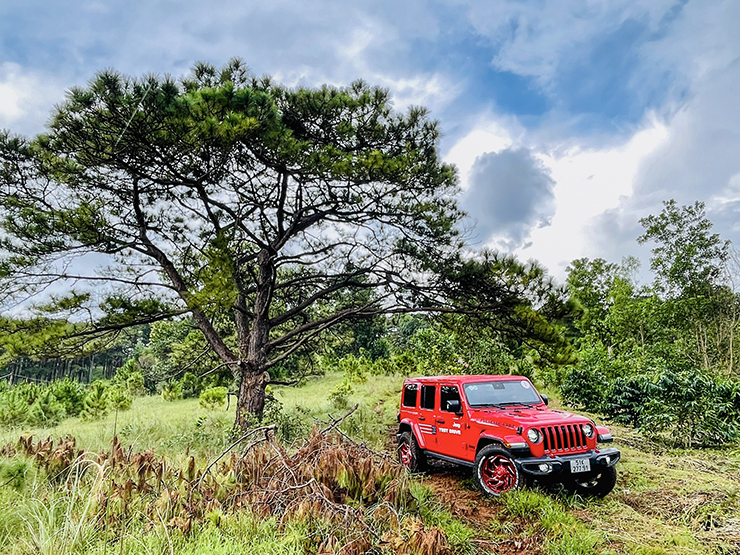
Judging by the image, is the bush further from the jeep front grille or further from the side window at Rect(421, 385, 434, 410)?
the jeep front grille

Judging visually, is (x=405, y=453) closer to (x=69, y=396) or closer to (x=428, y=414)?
(x=428, y=414)

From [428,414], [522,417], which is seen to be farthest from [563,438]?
[428,414]

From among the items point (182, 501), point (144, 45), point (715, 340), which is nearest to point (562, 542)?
point (182, 501)

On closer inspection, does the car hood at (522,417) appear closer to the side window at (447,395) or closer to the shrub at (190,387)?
the side window at (447,395)

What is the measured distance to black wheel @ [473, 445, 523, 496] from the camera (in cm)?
529

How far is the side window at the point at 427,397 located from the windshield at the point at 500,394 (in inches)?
29.8

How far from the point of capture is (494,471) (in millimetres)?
5520

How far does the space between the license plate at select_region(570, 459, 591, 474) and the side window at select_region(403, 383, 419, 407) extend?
2957 millimetres

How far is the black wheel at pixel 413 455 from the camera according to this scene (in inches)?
283

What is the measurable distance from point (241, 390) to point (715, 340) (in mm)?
22466

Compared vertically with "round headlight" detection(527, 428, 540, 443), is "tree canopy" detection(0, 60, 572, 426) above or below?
above

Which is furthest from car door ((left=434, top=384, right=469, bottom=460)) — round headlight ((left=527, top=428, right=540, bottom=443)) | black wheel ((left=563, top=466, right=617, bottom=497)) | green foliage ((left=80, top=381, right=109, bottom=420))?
green foliage ((left=80, top=381, right=109, bottom=420))

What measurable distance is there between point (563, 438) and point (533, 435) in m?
0.41

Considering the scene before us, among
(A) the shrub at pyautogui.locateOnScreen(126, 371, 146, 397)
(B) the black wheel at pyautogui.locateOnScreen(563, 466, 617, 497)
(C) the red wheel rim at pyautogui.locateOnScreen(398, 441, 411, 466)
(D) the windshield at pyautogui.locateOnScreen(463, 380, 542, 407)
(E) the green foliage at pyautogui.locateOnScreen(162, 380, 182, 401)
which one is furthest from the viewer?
(A) the shrub at pyautogui.locateOnScreen(126, 371, 146, 397)
